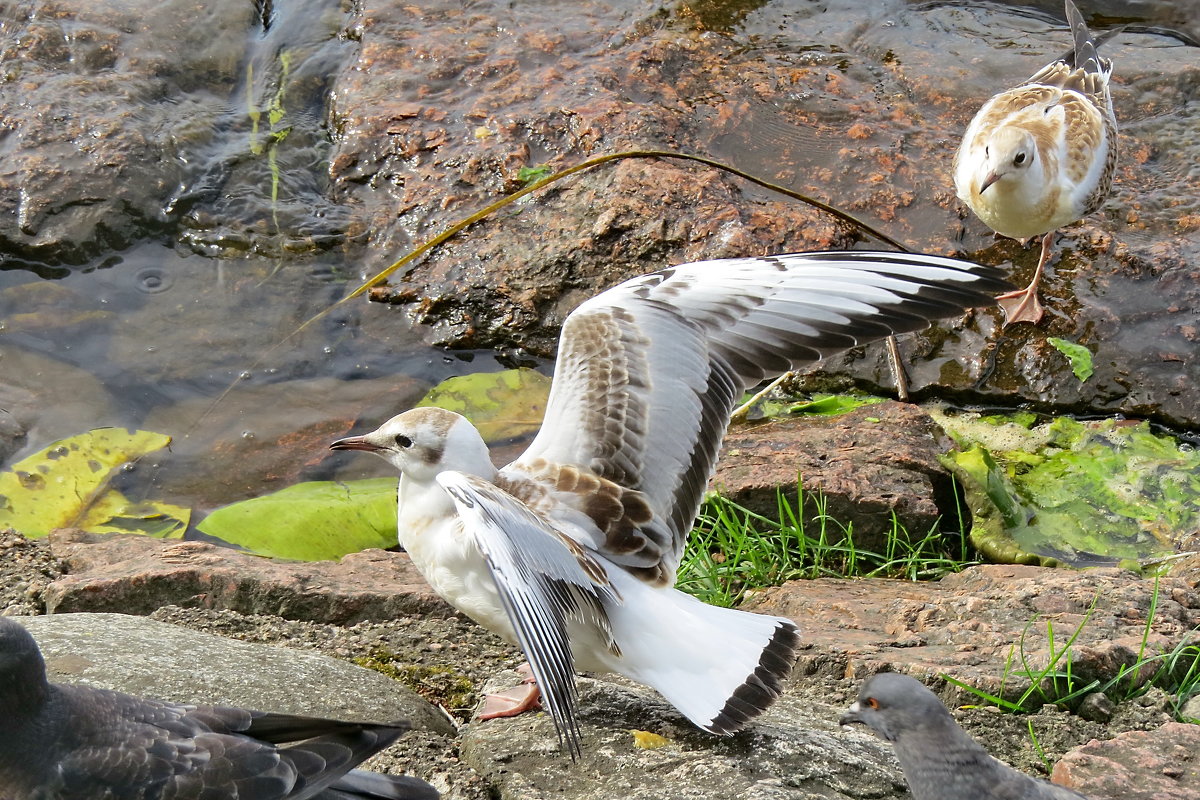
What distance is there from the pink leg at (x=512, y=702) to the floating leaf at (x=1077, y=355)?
3006mm

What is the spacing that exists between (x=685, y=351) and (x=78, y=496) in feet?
9.52

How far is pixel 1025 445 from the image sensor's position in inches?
196

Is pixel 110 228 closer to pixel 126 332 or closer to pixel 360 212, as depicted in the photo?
pixel 126 332

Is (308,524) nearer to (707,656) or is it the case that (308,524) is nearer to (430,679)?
(430,679)

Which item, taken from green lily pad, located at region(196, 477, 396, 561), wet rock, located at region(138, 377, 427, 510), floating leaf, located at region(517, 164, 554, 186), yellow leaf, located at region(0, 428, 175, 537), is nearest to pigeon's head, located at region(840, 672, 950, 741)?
A: green lily pad, located at region(196, 477, 396, 561)

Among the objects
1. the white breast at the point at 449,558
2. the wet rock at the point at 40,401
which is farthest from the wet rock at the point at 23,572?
the white breast at the point at 449,558

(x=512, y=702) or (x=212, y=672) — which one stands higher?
(x=212, y=672)

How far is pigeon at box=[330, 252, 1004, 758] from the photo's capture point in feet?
10.5

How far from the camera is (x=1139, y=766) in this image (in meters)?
2.90

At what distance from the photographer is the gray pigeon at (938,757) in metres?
2.57

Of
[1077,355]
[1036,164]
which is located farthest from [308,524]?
[1036,164]

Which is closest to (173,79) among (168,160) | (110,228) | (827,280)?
(168,160)

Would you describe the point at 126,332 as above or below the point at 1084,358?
below

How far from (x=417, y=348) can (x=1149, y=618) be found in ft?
11.4
